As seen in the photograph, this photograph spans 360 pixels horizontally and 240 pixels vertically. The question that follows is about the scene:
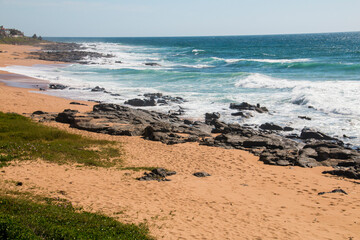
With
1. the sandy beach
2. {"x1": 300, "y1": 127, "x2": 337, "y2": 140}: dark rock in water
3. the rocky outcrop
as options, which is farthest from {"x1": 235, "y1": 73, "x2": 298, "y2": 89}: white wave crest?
the sandy beach

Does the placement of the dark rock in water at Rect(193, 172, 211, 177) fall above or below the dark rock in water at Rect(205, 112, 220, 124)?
below

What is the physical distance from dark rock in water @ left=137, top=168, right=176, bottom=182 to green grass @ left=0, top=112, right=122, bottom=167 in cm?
231

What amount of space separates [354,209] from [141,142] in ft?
38.8

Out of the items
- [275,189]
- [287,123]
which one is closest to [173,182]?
[275,189]

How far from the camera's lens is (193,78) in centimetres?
4822

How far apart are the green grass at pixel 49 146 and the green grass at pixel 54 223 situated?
16.5ft

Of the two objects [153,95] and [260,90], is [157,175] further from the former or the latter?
[260,90]

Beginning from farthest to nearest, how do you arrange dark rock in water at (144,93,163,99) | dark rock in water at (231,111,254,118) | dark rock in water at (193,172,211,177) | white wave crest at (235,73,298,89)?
white wave crest at (235,73,298,89) < dark rock in water at (144,93,163,99) < dark rock in water at (231,111,254,118) < dark rock in water at (193,172,211,177)

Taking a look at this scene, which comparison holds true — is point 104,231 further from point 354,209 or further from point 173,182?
point 354,209

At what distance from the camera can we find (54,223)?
8.38m

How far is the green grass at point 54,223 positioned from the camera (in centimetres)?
734

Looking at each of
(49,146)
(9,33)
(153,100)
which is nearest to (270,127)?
(153,100)

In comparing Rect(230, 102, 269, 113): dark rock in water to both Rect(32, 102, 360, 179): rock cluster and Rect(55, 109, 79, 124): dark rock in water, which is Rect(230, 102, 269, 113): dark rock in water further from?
Rect(55, 109, 79, 124): dark rock in water

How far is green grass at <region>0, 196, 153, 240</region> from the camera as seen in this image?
734 centimetres
